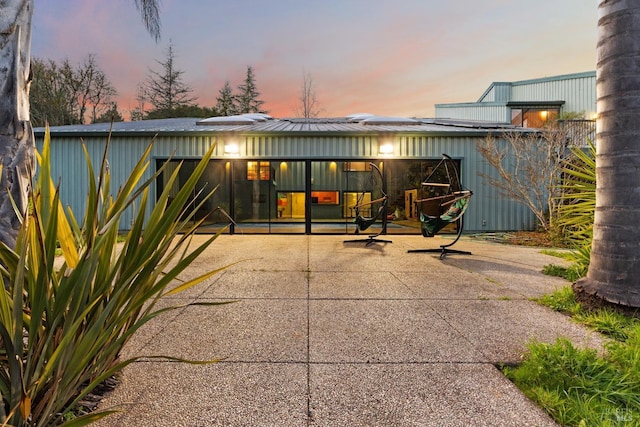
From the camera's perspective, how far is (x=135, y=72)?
74.4 ft

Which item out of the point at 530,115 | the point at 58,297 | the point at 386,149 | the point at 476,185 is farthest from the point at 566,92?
the point at 58,297

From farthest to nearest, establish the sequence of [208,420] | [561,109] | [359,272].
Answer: [561,109] → [359,272] → [208,420]

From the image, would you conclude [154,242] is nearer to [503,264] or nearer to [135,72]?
[503,264]

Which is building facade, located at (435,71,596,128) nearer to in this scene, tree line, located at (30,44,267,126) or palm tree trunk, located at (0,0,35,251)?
tree line, located at (30,44,267,126)

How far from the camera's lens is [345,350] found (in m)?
2.15

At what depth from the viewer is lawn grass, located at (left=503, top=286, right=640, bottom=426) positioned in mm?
1442

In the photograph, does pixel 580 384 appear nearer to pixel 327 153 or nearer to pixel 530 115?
pixel 327 153

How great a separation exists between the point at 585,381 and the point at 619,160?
6.17 ft

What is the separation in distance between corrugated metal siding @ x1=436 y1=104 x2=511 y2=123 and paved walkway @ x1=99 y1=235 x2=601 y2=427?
17.7 metres

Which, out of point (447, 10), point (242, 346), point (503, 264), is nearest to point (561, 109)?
point (447, 10)

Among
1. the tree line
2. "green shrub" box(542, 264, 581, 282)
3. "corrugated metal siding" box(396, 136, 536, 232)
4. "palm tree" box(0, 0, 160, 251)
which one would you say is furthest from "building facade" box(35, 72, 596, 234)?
"palm tree" box(0, 0, 160, 251)

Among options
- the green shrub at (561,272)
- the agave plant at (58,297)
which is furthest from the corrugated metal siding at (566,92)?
the agave plant at (58,297)

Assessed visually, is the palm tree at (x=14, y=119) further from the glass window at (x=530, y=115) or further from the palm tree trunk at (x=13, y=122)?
the glass window at (x=530, y=115)

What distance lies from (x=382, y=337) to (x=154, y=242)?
1800 mm
